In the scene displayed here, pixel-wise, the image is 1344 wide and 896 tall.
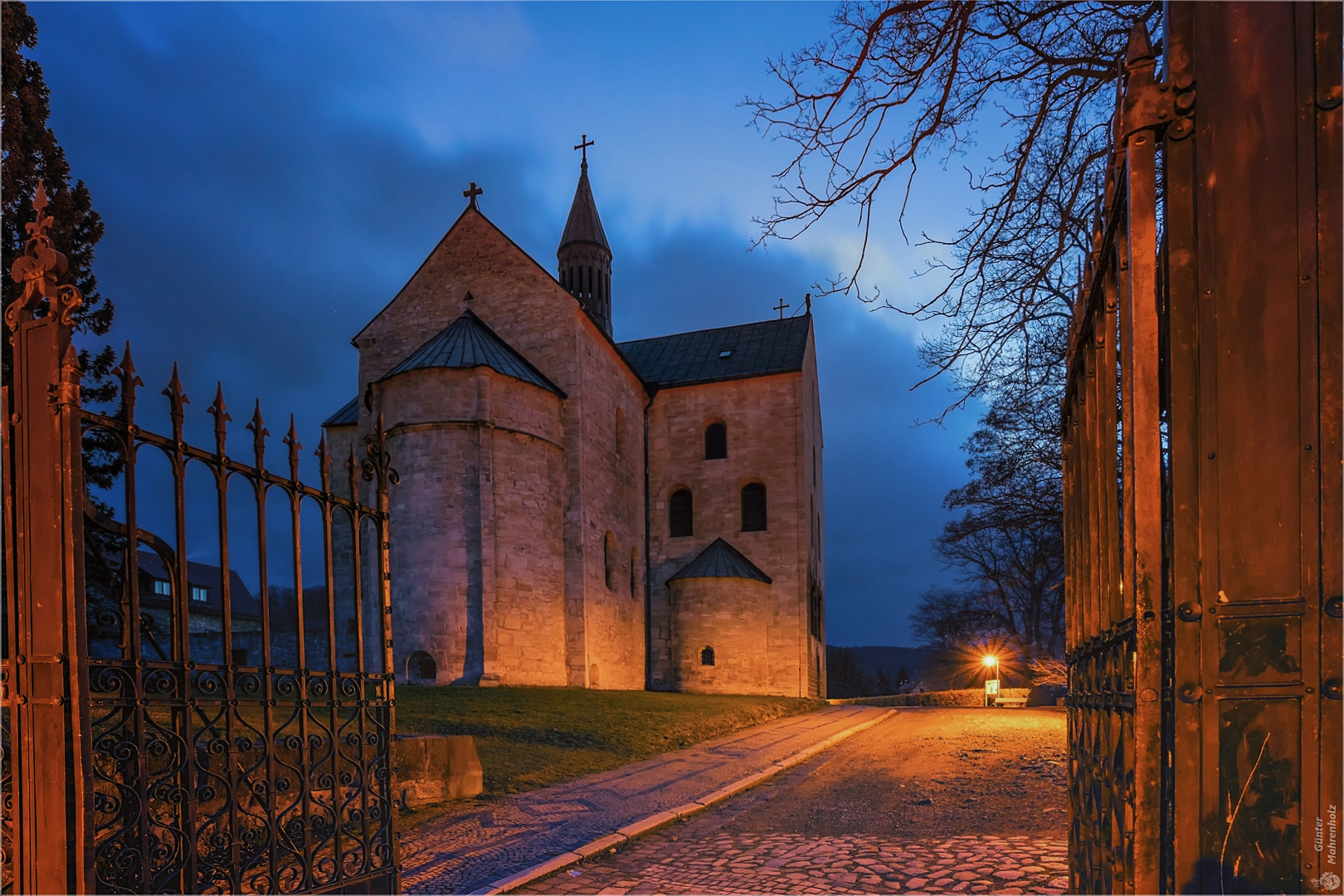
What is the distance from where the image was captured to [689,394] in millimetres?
32844

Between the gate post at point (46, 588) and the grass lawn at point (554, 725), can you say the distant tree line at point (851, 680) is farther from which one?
the gate post at point (46, 588)

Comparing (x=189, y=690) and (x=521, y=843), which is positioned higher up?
(x=189, y=690)

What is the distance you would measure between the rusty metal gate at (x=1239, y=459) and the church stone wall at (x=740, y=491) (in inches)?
1108

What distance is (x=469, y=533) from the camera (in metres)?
22.4

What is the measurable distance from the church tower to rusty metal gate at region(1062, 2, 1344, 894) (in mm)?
36233

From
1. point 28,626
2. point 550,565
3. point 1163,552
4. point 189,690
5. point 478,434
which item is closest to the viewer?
point 1163,552

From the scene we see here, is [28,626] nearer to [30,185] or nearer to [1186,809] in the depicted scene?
[1186,809]

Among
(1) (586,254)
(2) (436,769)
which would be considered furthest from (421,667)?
(1) (586,254)

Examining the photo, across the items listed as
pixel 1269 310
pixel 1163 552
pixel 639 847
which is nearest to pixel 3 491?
pixel 1163 552

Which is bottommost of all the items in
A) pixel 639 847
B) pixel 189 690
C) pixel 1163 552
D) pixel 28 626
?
pixel 639 847

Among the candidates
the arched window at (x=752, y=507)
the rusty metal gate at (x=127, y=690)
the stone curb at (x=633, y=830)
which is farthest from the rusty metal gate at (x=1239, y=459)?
the arched window at (x=752, y=507)

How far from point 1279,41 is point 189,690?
4.56 metres

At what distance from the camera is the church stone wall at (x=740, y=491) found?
1180 inches

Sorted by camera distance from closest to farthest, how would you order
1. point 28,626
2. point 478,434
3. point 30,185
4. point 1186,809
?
point 1186,809 < point 28,626 < point 30,185 < point 478,434
